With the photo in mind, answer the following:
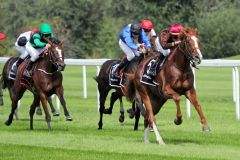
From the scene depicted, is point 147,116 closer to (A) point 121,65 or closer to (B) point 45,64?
(A) point 121,65

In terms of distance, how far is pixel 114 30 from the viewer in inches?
3209

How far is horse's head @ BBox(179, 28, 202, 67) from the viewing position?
42.4 feet

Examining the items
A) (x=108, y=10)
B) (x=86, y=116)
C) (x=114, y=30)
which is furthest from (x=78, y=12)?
(x=86, y=116)

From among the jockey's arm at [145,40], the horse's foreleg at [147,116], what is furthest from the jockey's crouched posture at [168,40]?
the jockey's arm at [145,40]

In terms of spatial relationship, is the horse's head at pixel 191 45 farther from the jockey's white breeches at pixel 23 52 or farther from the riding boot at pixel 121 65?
the jockey's white breeches at pixel 23 52

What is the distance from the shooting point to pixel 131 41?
632 inches

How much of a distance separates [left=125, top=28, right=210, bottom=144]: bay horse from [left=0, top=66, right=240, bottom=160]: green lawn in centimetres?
42

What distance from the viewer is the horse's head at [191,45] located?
12.9 metres

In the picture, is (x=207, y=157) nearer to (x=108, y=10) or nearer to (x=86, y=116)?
(x=86, y=116)

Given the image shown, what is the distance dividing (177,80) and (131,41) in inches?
110

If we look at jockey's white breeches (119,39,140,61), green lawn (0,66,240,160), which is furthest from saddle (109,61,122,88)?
green lawn (0,66,240,160)

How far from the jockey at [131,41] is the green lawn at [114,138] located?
130cm

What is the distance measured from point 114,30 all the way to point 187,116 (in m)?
63.1

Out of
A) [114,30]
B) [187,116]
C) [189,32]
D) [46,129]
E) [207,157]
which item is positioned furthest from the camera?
[114,30]
